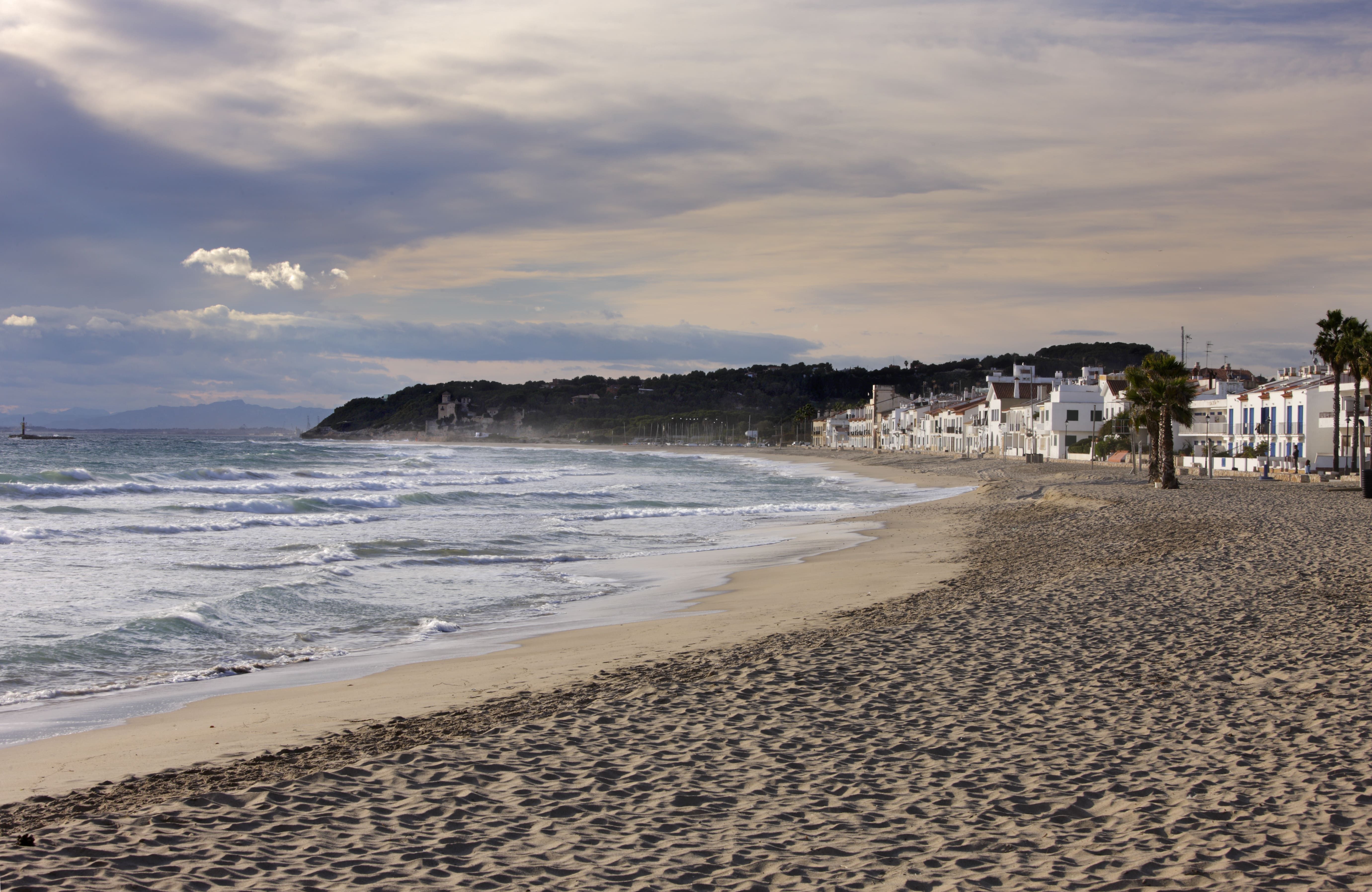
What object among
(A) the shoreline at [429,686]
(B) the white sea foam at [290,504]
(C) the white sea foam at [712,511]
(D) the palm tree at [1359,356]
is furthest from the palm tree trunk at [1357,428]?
(B) the white sea foam at [290,504]

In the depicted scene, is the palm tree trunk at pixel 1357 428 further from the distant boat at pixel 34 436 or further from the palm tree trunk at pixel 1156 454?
the distant boat at pixel 34 436

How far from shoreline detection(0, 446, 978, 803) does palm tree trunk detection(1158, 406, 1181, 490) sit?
23414mm

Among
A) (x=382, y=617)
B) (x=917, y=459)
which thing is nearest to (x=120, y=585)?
(x=382, y=617)

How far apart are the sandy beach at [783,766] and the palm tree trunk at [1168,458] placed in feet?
86.2

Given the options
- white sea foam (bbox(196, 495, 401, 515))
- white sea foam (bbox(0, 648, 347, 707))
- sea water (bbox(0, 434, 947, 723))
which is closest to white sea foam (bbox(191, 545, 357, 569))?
sea water (bbox(0, 434, 947, 723))

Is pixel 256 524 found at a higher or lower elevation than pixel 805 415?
lower

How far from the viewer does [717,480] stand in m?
55.2

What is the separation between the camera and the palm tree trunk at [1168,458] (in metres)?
36.3

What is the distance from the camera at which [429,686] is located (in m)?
9.16

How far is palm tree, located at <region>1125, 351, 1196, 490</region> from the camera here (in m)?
38.4

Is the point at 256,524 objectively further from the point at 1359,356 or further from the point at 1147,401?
the point at 1359,356

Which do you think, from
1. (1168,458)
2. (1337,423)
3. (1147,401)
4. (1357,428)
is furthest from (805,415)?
(1168,458)

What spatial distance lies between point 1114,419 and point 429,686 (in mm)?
65830

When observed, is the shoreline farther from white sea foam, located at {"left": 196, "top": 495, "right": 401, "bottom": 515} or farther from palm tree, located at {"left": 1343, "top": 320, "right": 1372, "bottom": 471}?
palm tree, located at {"left": 1343, "top": 320, "right": 1372, "bottom": 471}
